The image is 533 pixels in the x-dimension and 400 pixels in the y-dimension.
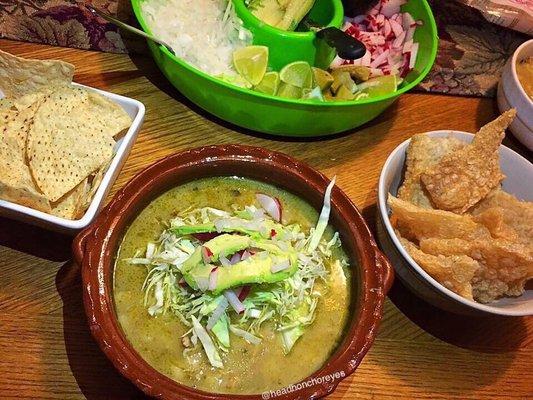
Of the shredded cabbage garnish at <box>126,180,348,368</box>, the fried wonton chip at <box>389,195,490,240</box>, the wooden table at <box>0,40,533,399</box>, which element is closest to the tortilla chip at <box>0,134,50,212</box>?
the wooden table at <box>0,40,533,399</box>

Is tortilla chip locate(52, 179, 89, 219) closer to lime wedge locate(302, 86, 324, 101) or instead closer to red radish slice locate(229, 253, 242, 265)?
red radish slice locate(229, 253, 242, 265)

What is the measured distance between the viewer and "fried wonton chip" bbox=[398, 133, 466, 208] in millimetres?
1397

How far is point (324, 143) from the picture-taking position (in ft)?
5.46

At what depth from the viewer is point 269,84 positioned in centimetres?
161

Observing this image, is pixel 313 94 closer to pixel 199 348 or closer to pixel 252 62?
pixel 252 62

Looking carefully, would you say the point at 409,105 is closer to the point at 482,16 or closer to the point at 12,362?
the point at 482,16

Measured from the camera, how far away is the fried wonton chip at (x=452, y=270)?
3.95 feet

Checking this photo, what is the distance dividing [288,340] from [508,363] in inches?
22.8

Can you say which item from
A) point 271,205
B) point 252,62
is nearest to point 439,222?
point 271,205

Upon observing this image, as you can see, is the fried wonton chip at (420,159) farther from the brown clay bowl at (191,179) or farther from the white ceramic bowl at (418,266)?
the brown clay bowl at (191,179)

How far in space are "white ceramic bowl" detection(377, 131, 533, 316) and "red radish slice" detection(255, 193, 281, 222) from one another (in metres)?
0.24

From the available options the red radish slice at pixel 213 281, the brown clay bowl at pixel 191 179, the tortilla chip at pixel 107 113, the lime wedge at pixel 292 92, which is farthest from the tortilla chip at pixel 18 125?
the lime wedge at pixel 292 92

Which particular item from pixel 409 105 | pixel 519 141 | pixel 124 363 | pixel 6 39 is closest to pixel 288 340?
pixel 124 363

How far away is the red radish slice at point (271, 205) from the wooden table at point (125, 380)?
1.04 ft
